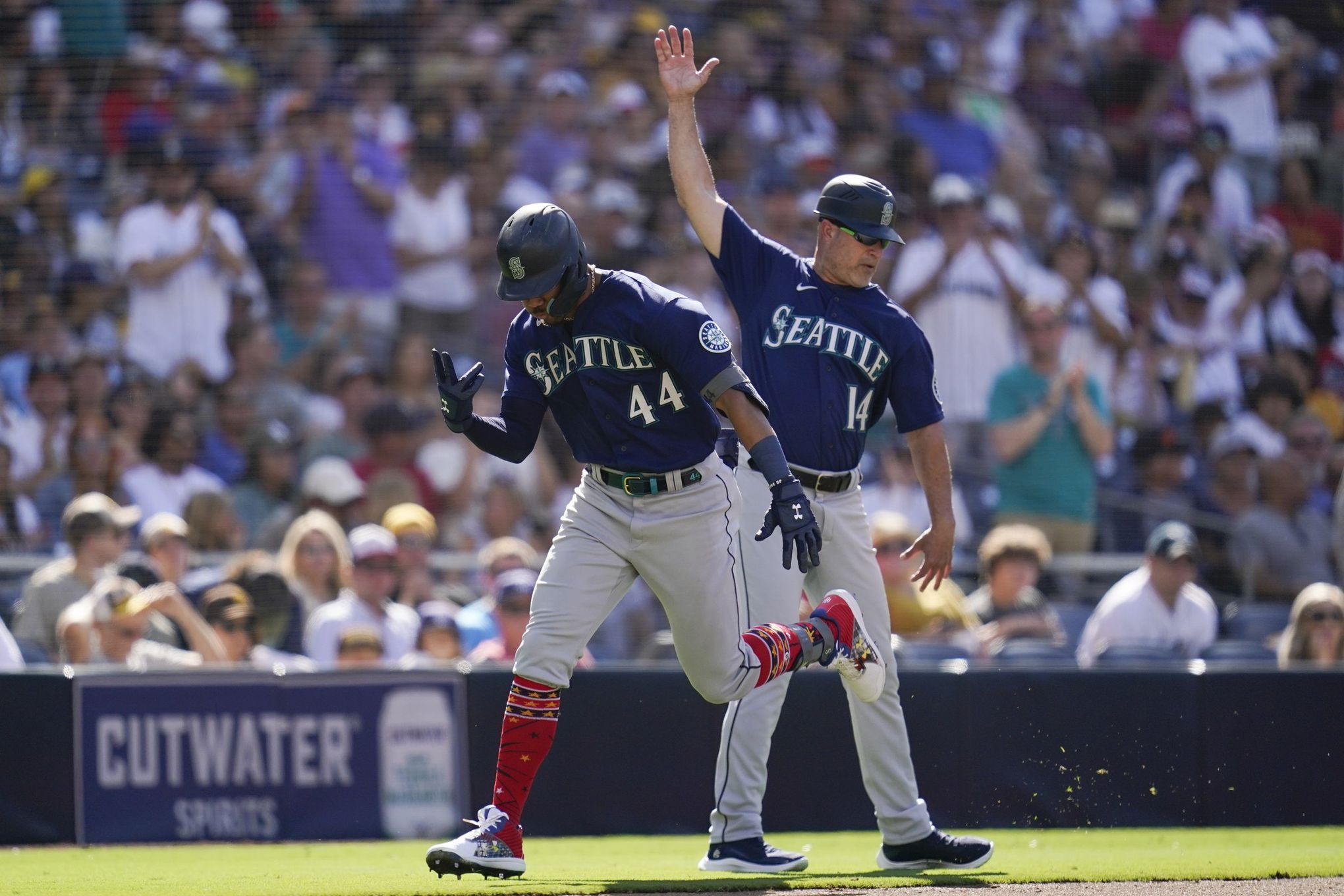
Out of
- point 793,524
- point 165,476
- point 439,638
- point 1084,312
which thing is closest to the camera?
point 793,524

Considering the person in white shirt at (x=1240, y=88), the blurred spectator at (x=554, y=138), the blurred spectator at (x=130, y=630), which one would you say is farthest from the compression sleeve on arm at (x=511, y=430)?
the person in white shirt at (x=1240, y=88)

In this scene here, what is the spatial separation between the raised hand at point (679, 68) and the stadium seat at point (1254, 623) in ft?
15.1

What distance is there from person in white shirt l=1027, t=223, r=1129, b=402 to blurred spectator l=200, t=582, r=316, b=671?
516 centimetres

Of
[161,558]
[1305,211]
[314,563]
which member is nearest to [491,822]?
[314,563]

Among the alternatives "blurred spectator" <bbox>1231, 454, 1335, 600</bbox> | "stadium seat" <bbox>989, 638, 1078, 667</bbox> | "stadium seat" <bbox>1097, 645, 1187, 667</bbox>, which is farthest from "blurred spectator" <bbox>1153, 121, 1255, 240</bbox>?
"stadium seat" <bbox>989, 638, 1078, 667</bbox>

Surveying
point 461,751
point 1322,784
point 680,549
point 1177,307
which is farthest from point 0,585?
point 1177,307

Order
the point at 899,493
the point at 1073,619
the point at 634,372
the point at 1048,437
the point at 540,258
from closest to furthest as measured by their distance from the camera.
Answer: the point at 540,258 → the point at 634,372 → the point at 1073,619 → the point at 1048,437 → the point at 899,493

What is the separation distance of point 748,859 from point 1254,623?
14.2ft

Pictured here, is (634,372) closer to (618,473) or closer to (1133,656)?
(618,473)

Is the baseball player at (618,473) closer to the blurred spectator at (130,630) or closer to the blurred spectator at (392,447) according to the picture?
the blurred spectator at (130,630)

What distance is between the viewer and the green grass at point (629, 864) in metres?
4.88

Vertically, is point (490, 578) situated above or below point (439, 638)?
above

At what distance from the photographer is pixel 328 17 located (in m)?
11.7

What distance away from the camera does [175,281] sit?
10180mm
